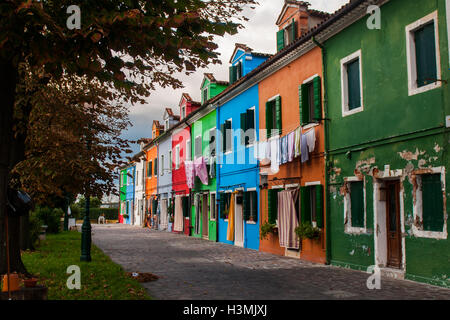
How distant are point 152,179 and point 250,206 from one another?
20.6m

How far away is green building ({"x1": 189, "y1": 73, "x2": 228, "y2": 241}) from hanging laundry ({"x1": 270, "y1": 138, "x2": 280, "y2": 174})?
7104 millimetres

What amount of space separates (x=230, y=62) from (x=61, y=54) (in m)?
16.7

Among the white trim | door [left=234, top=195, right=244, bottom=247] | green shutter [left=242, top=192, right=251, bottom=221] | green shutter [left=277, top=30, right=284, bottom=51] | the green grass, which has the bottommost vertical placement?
the green grass

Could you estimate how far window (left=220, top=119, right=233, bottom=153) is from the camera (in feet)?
67.1

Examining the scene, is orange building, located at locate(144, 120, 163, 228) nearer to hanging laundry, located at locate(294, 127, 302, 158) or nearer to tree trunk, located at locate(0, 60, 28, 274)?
hanging laundry, located at locate(294, 127, 302, 158)

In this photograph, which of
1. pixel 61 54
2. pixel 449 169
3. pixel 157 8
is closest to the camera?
pixel 61 54

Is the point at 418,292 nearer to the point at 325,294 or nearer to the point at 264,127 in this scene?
the point at 325,294

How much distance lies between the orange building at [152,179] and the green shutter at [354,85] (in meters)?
24.8

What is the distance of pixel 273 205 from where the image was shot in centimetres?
1591

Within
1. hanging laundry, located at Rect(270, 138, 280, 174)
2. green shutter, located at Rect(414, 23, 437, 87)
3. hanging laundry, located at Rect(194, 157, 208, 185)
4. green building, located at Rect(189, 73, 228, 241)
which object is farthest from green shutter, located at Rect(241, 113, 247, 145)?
green shutter, located at Rect(414, 23, 437, 87)

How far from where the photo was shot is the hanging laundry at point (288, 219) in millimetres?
14031

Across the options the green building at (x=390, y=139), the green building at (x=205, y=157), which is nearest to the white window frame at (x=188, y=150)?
the green building at (x=205, y=157)

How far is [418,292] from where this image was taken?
816cm
